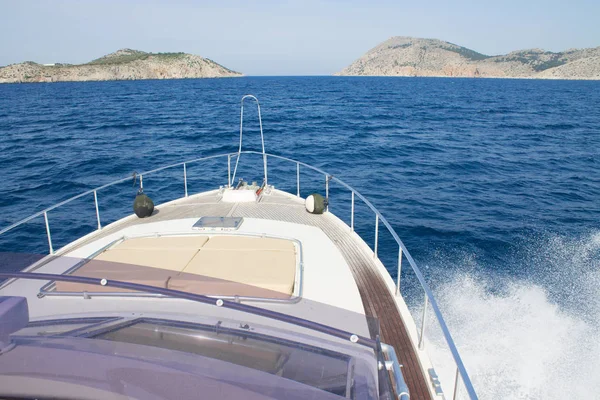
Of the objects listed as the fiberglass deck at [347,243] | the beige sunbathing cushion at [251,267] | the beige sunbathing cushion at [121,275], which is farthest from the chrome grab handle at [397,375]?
the beige sunbathing cushion at [121,275]

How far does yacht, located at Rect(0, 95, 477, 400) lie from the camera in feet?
5.81

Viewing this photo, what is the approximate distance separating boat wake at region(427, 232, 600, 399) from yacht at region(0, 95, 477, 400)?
778 millimetres

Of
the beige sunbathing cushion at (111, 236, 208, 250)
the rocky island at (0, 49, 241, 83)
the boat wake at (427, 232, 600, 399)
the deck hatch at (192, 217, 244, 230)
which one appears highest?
the rocky island at (0, 49, 241, 83)

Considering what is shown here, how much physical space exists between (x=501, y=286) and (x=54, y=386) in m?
8.67

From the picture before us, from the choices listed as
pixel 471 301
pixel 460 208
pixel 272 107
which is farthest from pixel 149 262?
pixel 272 107

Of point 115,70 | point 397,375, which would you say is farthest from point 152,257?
point 115,70

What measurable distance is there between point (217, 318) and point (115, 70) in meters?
141

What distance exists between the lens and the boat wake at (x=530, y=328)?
557 centimetres

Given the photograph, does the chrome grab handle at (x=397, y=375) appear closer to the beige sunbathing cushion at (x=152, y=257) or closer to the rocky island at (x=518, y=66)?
the beige sunbathing cushion at (x=152, y=257)

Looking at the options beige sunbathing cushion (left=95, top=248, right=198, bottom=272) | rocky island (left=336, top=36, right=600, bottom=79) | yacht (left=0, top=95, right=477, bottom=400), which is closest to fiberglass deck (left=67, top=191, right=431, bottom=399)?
yacht (left=0, top=95, right=477, bottom=400)

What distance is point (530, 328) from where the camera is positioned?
22.6 ft

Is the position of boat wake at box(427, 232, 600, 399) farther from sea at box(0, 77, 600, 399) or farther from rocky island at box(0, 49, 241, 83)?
rocky island at box(0, 49, 241, 83)

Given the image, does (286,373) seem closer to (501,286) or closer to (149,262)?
(149,262)

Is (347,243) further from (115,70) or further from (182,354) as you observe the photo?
(115,70)
